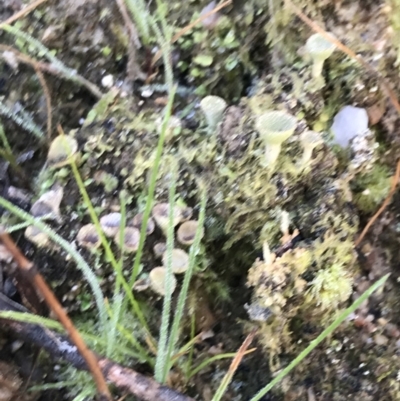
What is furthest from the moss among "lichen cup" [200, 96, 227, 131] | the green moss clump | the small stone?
"lichen cup" [200, 96, 227, 131]

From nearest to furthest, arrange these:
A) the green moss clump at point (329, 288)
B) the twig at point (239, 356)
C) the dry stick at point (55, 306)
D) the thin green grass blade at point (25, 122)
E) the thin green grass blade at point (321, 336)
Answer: the dry stick at point (55, 306) < the thin green grass blade at point (321, 336) < the twig at point (239, 356) < the green moss clump at point (329, 288) < the thin green grass blade at point (25, 122)

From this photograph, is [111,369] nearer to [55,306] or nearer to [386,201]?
[55,306]

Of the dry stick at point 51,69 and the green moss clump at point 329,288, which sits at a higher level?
the dry stick at point 51,69

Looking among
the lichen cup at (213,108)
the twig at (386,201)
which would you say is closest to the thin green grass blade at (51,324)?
the lichen cup at (213,108)

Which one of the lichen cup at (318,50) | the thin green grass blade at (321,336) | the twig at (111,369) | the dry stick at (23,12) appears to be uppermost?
the dry stick at (23,12)

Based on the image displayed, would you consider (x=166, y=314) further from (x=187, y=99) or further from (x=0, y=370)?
(x=187, y=99)

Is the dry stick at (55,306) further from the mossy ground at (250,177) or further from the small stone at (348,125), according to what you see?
the small stone at (348,125)
